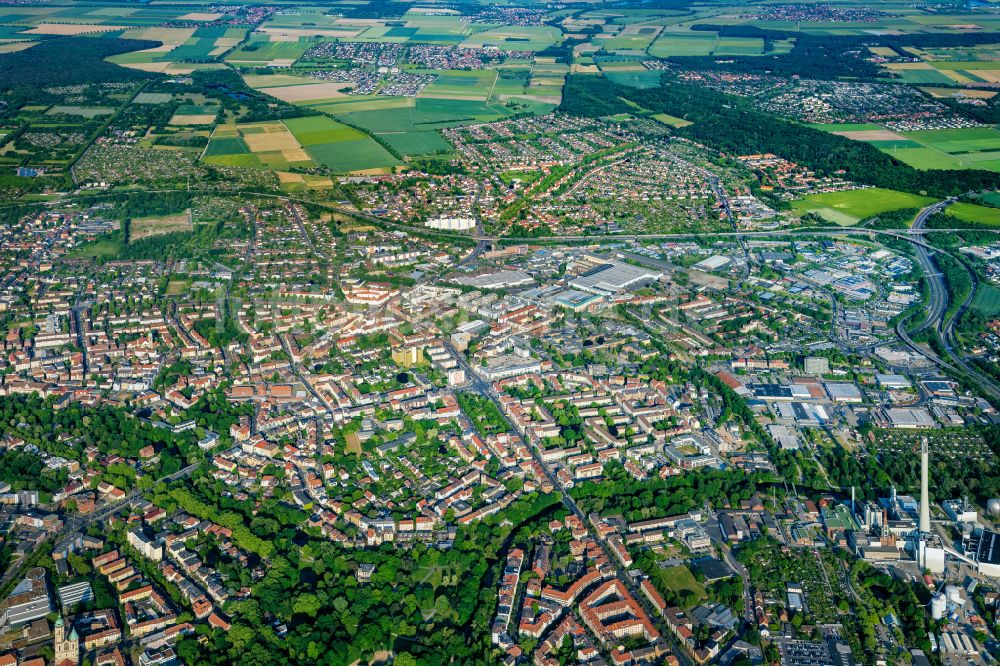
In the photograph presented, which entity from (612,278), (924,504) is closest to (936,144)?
(612,278)

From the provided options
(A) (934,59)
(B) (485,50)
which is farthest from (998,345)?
(B) (485,50)

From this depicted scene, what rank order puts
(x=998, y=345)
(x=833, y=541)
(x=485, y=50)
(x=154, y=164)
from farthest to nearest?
(x=485, y=50)
(x=154, y=164)
(x=998, y=345)
(x=833, y=541)

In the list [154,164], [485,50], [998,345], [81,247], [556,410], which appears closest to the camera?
[556,410]

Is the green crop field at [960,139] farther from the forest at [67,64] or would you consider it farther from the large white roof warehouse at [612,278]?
the forest at [67,64]

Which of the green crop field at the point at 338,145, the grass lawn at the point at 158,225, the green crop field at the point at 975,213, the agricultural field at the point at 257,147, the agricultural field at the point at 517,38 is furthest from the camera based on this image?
the agricultural field at the point at 517,38

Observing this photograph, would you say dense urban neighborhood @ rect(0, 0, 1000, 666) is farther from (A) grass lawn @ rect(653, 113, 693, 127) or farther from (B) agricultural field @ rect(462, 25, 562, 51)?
(B) agricultural field @ rect(462, 25, 562, 51)

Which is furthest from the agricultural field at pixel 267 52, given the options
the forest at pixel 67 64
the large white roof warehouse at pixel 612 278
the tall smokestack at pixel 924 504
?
the tall smokestack at pixel 924 504

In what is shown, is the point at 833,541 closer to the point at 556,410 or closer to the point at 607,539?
the point at 607,539

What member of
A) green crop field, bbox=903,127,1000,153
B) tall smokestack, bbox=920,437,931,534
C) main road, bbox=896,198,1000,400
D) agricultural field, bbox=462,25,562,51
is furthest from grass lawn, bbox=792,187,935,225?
agricultural field, bbox=462,25,562,51
